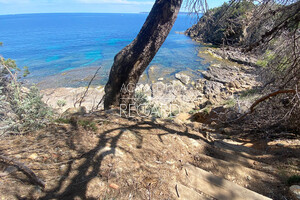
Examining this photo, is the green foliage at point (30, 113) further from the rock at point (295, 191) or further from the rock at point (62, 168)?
the rock at point (295, 191)

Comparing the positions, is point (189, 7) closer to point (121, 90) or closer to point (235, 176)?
point (121, 90)

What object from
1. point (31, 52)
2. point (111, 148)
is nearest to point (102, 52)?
point (31, 52)

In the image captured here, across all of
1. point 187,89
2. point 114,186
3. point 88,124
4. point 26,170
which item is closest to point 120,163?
point 114,186

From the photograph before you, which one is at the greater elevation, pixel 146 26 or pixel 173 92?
pixel 146 26

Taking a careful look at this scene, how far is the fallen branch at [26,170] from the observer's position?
1.65 m

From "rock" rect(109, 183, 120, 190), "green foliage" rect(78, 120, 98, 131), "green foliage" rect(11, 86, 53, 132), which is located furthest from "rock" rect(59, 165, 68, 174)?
"green foliage" rect(11, 86, 53, 132)

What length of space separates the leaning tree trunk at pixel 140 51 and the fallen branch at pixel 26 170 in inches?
97.0

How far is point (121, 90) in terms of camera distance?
4.05 m

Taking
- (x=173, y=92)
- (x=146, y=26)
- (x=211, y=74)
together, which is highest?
(x=146, y=26)

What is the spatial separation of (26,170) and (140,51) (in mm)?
2663

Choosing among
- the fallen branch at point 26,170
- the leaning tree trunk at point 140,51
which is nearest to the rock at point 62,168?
the fallen branch at point 26,170

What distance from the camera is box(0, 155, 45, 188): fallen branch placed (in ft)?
5.40

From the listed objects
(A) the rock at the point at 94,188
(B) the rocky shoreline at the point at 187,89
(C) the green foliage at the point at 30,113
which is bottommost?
(B) the rocky shoreline at the point at 187,89

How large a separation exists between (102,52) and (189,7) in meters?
28.8
